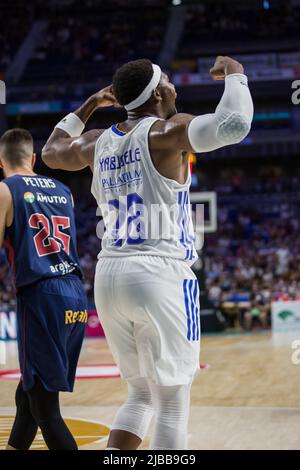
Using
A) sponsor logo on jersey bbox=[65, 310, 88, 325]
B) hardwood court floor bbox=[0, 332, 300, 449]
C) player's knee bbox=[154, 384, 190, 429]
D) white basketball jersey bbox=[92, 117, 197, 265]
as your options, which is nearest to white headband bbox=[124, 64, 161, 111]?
white basketball jersey bbox=[92, 117, 197, 265]

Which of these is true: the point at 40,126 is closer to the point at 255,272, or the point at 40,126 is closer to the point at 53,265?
the point at 255,272

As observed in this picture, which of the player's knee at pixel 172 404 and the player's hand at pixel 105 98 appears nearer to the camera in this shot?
the player's knee at pixel 172 404

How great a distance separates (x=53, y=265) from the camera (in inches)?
147

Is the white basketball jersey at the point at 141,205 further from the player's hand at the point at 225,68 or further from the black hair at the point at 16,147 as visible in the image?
the black hair at the point at 16,147

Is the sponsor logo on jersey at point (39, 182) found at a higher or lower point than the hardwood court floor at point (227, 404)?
higher

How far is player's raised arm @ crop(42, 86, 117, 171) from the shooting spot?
349 centimetres

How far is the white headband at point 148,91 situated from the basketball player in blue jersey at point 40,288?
2.52ft

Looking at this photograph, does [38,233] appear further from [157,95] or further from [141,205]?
[157,95]

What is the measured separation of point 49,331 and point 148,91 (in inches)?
48.2

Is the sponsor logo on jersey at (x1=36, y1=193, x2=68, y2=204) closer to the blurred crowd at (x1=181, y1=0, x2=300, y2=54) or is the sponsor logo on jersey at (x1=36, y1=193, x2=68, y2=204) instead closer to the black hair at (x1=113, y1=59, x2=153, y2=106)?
the black hair at (x1=113, y1=59, x2=153, y2=106)

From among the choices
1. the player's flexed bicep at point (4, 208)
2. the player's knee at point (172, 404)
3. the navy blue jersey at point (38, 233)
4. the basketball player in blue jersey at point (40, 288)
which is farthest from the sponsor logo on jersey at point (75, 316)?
the player's knee at point (172, 404)

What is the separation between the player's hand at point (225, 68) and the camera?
3.15m

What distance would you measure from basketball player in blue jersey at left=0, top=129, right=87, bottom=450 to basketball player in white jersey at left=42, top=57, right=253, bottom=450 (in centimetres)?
42

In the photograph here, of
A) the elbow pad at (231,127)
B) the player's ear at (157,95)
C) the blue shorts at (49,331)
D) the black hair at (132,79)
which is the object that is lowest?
the blue shorts at (49,331)
